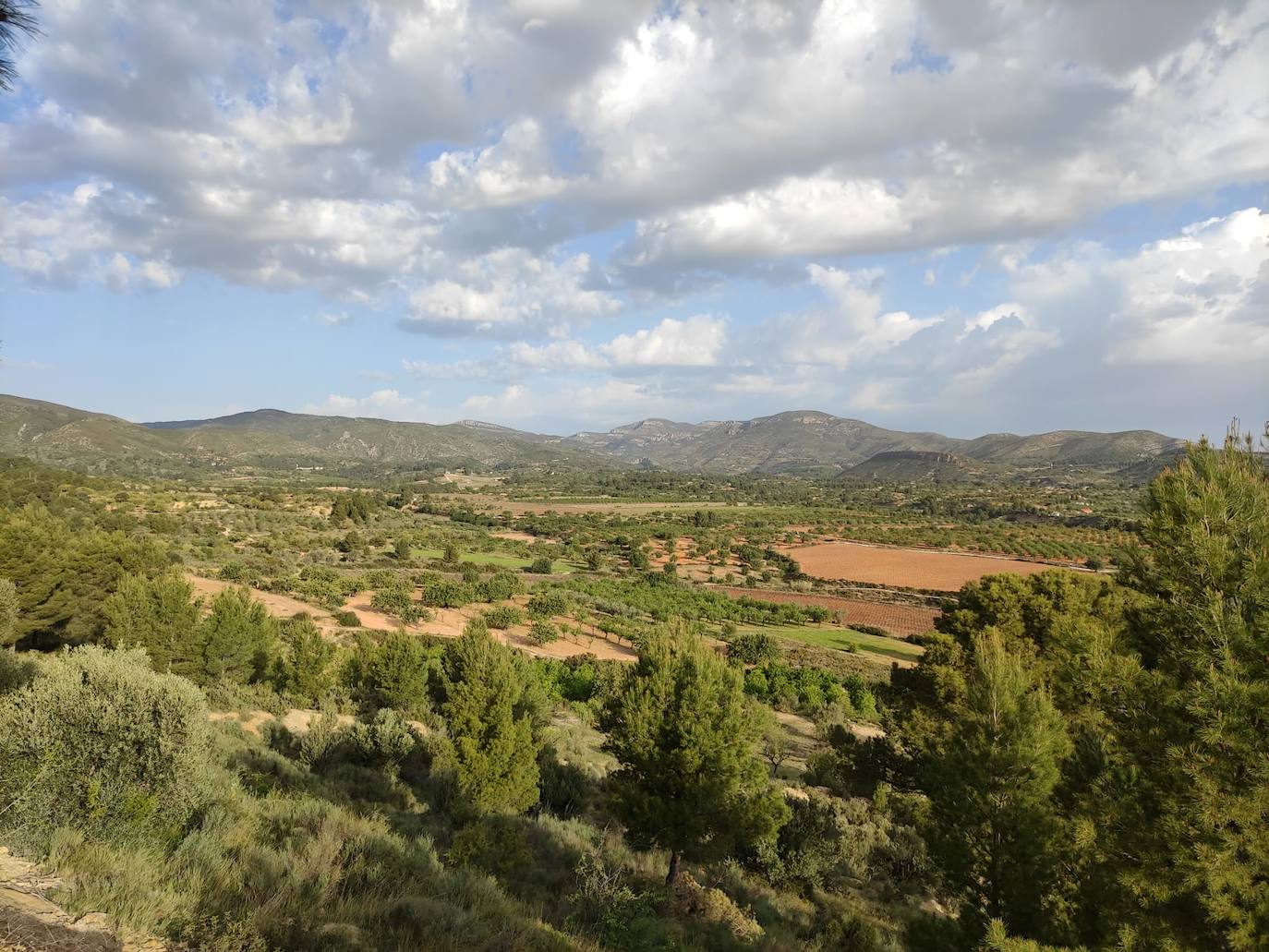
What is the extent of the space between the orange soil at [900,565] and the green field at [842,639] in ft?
66.4

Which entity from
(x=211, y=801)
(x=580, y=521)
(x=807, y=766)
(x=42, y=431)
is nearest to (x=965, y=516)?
(x=580, y=521)

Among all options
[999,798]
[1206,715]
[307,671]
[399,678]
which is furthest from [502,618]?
[1206,715]

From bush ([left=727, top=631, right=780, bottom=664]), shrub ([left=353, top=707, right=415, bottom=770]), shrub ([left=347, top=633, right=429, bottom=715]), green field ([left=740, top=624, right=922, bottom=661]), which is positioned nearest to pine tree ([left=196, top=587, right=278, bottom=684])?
shrub ([left=347, top=633, right=429, bottom=715])

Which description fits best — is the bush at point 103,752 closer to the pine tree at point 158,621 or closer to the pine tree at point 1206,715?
the pine tree at point 1206,715

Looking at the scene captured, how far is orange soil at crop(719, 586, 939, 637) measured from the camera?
168 feet

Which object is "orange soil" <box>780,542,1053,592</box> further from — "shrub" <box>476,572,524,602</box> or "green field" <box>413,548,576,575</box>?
"shrub" <box>476,572,524,602</box>

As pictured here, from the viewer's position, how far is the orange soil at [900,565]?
6975 cm

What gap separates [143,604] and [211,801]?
15759mm

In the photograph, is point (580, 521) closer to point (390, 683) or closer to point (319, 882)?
point (390, 683)

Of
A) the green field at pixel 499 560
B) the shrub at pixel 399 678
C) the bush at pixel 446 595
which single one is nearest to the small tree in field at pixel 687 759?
the shrub at pixel 399 678

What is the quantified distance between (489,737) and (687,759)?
4.59 metres

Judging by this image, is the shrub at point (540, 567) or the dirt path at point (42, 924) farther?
the shrub at point (540, 567)

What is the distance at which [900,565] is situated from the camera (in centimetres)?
7900

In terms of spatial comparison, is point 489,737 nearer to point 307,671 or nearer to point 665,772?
point 665,772
